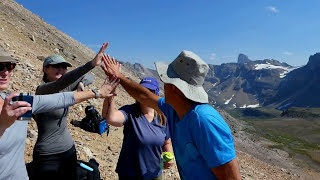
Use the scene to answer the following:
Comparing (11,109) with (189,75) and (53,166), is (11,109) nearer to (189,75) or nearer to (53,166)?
(189,75)

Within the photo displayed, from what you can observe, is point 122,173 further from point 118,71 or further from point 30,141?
point 30,141

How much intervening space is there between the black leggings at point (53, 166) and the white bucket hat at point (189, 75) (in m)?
2.93

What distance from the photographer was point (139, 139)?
479 centimetres

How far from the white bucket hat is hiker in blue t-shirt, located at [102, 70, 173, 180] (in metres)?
1.88

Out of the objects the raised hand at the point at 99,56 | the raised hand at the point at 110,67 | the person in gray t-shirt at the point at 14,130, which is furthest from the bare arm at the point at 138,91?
the person in gray t-shirt at the point at 14,130

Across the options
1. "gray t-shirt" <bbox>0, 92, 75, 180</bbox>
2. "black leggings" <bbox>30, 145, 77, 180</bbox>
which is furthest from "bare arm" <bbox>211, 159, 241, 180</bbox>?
"black leggings" <bbox>30, 145, 77, 180</bbox>

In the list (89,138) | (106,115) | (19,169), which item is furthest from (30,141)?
(19,169)

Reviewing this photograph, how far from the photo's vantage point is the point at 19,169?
360 centimetres

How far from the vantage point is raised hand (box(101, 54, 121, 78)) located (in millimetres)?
4480

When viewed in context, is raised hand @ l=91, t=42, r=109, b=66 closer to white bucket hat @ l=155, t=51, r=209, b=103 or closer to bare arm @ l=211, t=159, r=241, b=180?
white bucket hat @ l=155, t=51, r=209, b=103

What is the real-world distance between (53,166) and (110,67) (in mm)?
2088

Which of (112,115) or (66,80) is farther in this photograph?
(112,115)

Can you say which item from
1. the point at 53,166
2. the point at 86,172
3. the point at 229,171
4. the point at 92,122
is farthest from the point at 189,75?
the point at 86,172

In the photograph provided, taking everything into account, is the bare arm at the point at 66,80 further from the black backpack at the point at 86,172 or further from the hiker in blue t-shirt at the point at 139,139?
the black backpack at the point at 86,172
